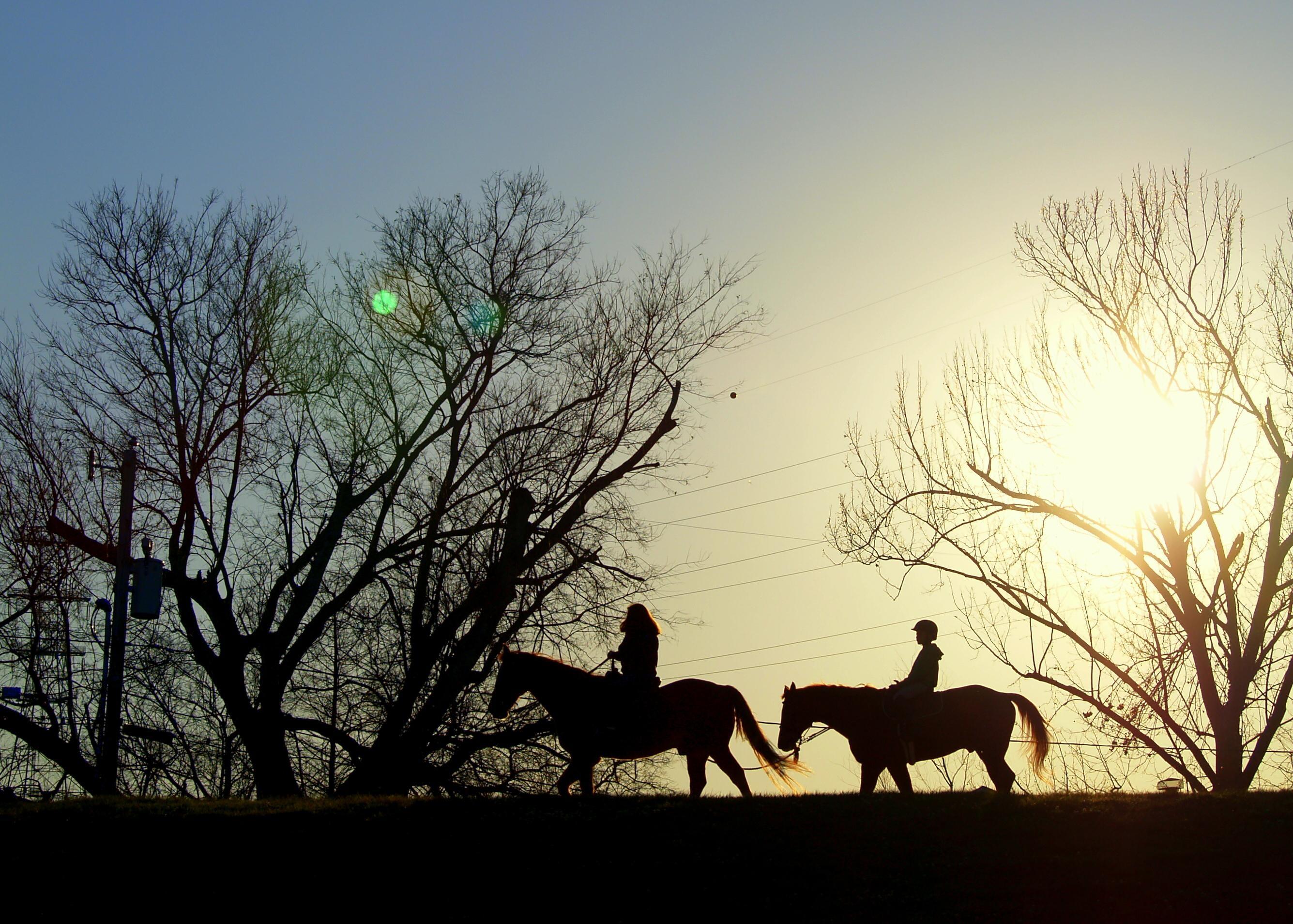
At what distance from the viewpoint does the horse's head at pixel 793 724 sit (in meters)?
15.2

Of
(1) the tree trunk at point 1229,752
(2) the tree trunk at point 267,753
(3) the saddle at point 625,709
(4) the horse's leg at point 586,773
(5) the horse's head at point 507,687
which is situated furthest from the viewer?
(1) the tree trunk at point 1229,752

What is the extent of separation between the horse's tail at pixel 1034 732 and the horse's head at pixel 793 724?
2.64 meters

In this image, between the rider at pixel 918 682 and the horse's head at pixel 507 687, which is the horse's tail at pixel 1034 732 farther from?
the horse's head at pixel 507 687

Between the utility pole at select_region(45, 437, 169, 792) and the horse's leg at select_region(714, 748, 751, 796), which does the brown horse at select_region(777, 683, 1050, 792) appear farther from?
the utility pole at select_region(45, 437, 169, 792)

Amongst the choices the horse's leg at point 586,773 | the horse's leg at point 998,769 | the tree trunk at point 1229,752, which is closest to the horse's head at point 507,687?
the horse's leg at point 586,773

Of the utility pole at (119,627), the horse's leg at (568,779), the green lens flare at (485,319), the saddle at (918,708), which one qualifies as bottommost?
the horse's leg at (568,779)

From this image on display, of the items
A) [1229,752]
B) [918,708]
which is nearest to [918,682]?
[918,708]

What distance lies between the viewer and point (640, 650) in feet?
46.2

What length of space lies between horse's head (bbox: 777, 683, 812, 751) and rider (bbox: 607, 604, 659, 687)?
2.11 meters

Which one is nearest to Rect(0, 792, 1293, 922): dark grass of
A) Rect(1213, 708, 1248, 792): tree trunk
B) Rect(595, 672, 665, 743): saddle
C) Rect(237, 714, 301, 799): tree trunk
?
Rect(595, 672, 665, 743): saddle

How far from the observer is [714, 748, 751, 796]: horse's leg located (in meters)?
14.6

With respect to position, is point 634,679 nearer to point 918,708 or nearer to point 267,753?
point 918,708

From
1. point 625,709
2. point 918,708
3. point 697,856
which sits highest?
point 625,709

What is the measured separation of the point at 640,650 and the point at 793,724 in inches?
103
